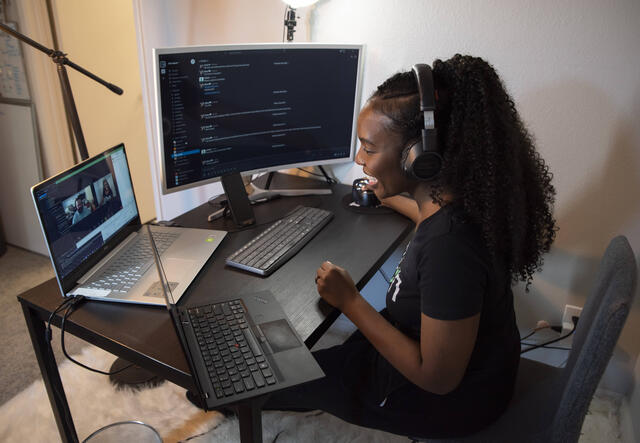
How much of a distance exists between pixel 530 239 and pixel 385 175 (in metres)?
0.36

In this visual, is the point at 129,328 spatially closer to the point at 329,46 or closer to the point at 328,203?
the point at 328,203

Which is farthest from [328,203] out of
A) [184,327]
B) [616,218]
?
[616,218]

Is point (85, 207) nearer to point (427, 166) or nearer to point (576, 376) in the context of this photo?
point (427, 166)

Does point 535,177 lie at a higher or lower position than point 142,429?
higher

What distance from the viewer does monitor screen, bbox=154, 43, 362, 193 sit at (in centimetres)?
131

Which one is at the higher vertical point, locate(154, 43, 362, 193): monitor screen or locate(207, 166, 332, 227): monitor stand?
locate(154, 43, 362, 193): monitor screen

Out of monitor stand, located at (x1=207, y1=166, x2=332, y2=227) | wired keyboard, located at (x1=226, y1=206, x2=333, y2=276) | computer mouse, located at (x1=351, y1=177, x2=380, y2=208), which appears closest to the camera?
wired keyboard, located at (x1=226, y1=206, x2=333, y2=276)

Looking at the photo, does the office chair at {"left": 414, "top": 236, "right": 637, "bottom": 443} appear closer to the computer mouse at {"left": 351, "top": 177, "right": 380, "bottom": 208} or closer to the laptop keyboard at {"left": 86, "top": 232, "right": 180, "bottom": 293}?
the computer mouse at {"left": 351, "top": 177, "right": 380, "bottom": 208}

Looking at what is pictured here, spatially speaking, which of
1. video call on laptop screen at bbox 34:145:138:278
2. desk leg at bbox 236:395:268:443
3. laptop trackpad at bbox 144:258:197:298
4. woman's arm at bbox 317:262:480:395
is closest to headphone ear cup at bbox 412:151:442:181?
woman's arm at bbox 317:262:480:395

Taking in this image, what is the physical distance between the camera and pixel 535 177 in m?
1.04

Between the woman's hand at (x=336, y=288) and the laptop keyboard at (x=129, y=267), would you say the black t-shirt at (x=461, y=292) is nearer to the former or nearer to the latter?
the woman's hand at (x=336, y=288)

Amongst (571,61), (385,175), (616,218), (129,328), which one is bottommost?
(129,328)

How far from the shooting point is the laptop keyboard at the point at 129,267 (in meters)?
1.10

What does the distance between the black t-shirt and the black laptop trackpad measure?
0.25m
